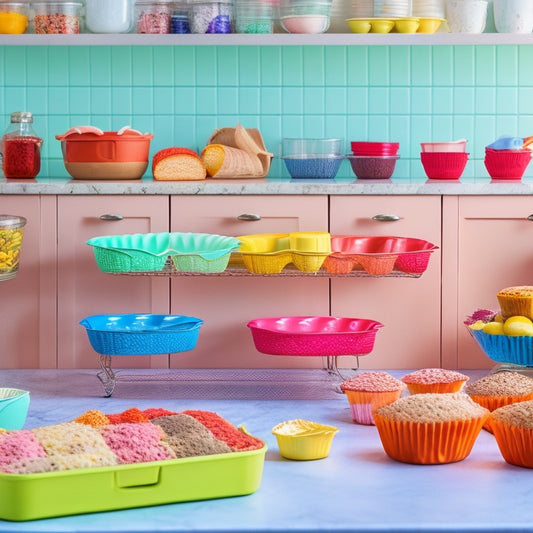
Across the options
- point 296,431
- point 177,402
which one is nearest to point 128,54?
point 177,402

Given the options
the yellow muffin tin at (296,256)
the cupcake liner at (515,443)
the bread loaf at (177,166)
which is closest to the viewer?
the cupcake liner at (515,443)

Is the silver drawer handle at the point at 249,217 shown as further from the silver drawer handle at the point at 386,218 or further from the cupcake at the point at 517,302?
the cupcake at the point at 517,302

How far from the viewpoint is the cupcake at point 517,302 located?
267 centimetres

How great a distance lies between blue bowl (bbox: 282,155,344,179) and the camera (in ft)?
14.4

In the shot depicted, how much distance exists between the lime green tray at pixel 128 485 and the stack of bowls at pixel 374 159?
267 centimetres

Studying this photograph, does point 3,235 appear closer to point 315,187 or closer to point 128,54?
point 315,187

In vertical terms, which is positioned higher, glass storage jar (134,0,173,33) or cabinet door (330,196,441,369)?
glass storage jar (134,0,173,33)

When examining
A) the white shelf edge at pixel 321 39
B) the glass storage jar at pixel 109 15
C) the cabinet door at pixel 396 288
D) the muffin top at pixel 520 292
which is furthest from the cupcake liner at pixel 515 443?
the glass storage jar at pixel 109 15

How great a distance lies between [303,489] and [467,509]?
0.97ft

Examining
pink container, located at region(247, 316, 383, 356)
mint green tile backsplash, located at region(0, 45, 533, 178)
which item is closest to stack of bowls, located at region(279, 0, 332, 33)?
mint green tile backsplash, located at region(0, 45, 533, 178)

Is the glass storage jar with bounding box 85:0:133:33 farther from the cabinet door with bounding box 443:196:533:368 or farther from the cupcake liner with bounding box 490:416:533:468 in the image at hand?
the cupcake liner with bounding box 490:416:533:468

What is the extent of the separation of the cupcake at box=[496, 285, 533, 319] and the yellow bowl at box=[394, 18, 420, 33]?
1.89 metres

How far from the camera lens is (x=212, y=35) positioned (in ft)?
14.2

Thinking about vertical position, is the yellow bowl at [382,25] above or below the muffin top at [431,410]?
above
